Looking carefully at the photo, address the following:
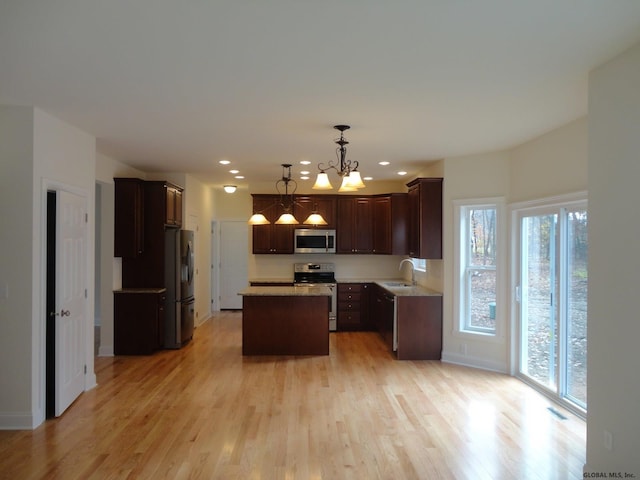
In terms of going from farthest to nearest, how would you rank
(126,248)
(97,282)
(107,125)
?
1. (97,282)
2. (126,248)
3. (107,125)

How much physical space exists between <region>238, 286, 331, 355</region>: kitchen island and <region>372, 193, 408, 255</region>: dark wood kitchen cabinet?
2.39m

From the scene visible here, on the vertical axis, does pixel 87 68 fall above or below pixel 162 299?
above

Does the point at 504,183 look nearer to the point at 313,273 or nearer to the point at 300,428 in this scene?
the point at 300,428

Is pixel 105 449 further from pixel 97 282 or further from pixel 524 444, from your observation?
pixel 97 282

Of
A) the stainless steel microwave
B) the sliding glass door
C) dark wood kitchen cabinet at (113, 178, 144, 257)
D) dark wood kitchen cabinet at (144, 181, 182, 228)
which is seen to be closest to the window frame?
the sliding glass door

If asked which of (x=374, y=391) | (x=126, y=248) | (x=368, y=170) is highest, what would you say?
(x=368, y=170)

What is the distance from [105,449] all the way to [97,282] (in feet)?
16.3

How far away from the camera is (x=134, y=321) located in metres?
6.21

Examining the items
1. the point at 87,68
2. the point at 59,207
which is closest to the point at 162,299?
the point at 59,207

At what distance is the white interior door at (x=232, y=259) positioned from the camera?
32.6 feet

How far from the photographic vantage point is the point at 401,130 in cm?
456

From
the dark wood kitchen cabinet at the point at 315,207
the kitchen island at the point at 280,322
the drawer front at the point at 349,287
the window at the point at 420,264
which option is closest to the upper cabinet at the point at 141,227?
the kitchen island at the point at 280,322

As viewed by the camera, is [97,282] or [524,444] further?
[97,282]

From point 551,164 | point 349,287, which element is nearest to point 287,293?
point 349,287
